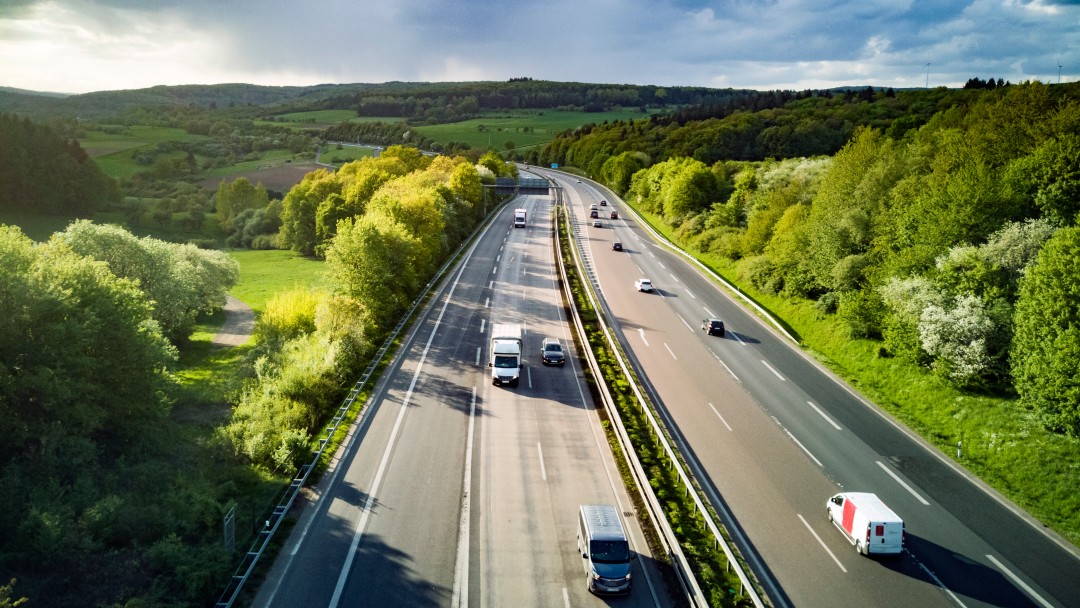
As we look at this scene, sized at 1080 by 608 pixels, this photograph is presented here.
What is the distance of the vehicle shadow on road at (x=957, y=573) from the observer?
20.8m

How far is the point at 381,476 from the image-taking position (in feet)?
89.6

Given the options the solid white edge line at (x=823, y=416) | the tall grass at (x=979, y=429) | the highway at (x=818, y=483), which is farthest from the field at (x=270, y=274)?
the tall grass at (x=979, y=429)

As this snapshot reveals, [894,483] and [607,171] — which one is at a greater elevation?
[607,171]

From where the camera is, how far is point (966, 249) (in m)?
36.9

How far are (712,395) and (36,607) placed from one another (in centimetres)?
3194

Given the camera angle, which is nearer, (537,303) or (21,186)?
(537,303)

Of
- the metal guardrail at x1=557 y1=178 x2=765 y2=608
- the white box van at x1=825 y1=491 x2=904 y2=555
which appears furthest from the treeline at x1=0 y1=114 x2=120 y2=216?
the white box van at x1=825 y1=491 x2=904 y2=555

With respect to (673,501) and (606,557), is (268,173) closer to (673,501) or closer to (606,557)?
(673,501)

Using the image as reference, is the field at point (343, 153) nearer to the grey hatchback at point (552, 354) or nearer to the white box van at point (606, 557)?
the grey hatchback at point (552, 354)

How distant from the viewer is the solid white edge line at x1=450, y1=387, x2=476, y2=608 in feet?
65.4

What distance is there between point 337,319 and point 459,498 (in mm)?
21473

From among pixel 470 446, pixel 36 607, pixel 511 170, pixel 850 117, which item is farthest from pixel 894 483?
pixel 850 117

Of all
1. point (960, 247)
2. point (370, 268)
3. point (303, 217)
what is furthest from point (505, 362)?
point (303, 217)

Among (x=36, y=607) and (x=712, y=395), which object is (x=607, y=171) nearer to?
(x=712, y=395)
